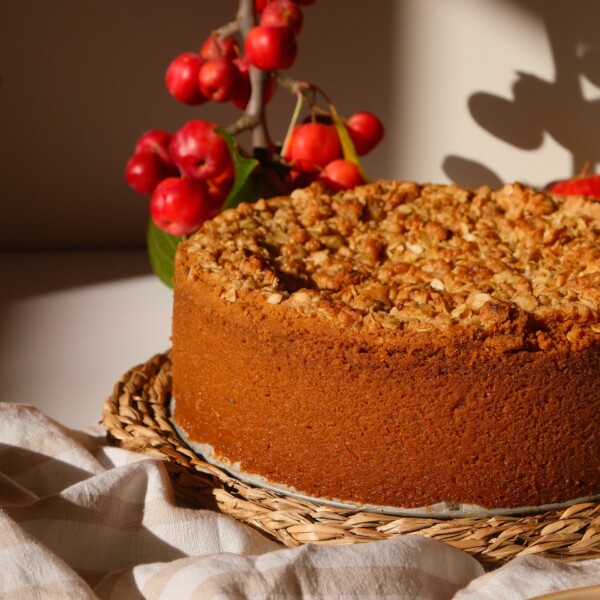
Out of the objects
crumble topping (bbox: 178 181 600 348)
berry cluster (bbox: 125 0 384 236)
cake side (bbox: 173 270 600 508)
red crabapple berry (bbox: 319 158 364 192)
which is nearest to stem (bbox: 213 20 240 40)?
berry cluster (bbox: 125 0 384 236)

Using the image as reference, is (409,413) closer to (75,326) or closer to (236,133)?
(236,133)

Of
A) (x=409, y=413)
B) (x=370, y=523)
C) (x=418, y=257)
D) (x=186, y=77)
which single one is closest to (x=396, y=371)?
(x=409, y=413)

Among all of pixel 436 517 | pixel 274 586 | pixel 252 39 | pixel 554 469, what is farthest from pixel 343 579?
pixel 252 39

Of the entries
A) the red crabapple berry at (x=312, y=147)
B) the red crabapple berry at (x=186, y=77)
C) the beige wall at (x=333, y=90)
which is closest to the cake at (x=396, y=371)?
the red crabapple berry at (x=312, y=147)

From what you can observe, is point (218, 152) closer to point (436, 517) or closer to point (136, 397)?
point (136, 397)

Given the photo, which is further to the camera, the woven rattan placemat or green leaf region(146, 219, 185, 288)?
green leaf region(146, 219, 185, 288)

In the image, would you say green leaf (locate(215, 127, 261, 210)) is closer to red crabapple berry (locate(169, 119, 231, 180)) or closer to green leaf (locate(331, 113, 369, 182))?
red crabapple berry (locate(169, 119, 231, 180))

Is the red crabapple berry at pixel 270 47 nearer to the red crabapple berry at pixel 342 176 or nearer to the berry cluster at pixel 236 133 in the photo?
the berry cluster at pixel 236 133
